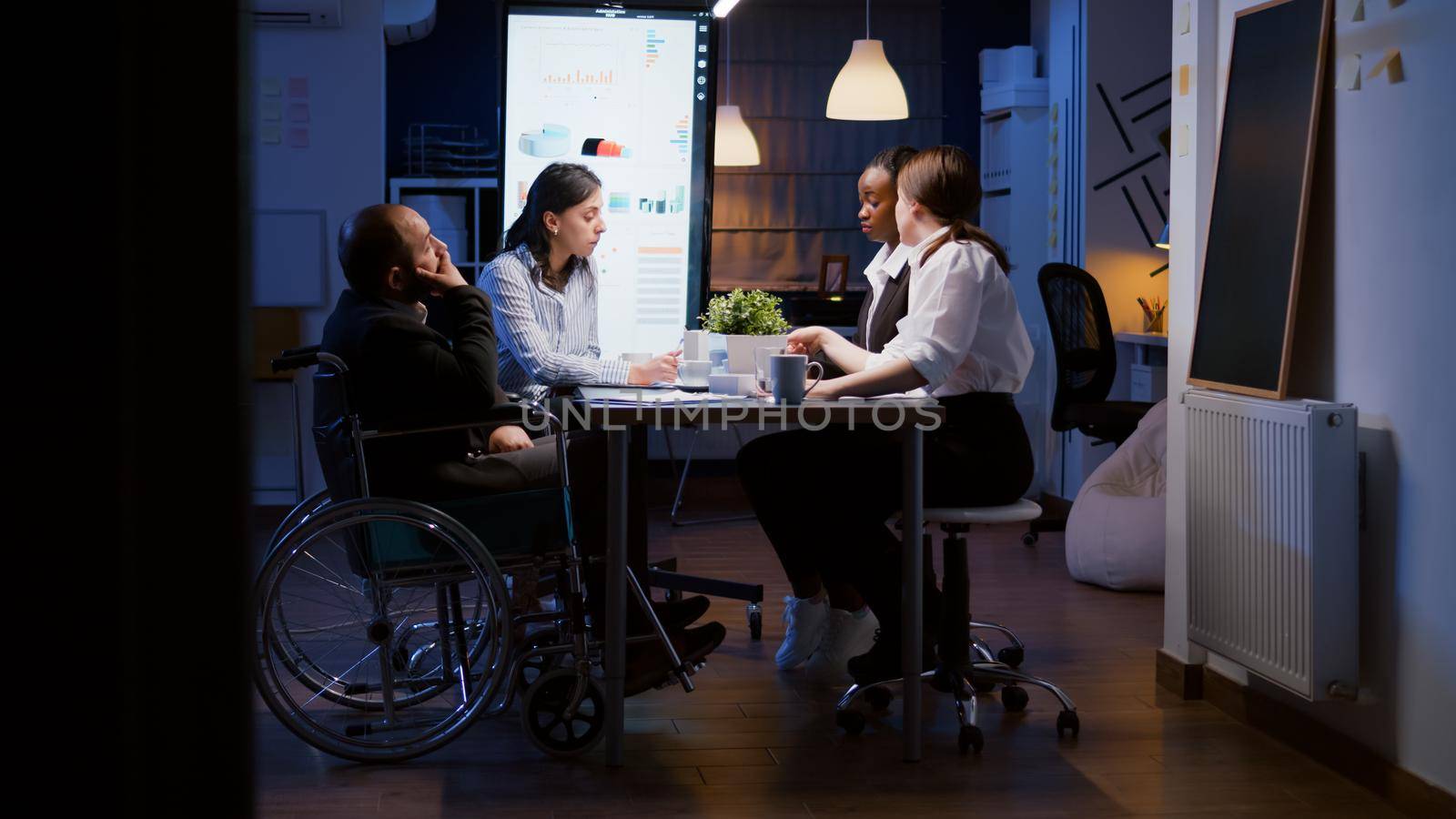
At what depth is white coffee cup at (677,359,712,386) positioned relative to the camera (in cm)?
312

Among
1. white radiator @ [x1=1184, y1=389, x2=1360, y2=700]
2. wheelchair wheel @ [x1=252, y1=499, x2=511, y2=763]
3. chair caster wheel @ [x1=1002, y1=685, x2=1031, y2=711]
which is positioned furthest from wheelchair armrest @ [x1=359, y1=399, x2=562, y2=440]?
white radiator @ [x1=1184, y1=389, x2=1360, y2=700]

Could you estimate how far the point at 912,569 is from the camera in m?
2.76

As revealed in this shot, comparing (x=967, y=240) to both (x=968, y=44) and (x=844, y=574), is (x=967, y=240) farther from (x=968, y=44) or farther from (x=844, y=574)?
(x=968, y=44)

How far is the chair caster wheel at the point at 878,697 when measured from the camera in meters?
3.13

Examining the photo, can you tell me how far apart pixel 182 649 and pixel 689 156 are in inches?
161

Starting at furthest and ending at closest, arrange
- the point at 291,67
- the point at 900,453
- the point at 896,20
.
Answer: the point at 896,20 < the point at 291,67 < the point at 900,453

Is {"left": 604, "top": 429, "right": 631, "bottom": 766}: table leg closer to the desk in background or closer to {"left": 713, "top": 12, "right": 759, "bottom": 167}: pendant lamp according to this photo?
the desk in background

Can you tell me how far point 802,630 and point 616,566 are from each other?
1013 mm

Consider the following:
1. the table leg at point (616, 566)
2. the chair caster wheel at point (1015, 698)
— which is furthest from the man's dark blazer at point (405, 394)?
the chair caster wheel at point (1015, 698)

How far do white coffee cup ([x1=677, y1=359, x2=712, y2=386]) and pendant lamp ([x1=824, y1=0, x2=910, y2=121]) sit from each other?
2544 mm

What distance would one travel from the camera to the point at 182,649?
226 millimetres

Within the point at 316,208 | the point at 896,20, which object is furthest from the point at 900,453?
the point at 896,20

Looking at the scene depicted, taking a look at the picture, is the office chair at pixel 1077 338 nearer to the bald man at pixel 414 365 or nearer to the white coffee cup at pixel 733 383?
the white coffee cup at pixel 733 383

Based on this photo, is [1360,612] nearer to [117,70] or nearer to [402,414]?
[402,414]
